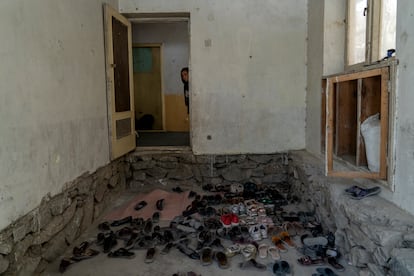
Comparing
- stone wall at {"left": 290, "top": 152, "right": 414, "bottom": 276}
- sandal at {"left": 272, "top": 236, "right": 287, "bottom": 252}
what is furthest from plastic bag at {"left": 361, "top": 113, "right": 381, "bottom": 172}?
sandal at {"left": 272, "top": 236, "right": 287, "bottom": 252}

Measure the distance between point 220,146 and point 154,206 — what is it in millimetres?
1225

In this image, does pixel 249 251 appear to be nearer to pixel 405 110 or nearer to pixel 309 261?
pixel 309 261

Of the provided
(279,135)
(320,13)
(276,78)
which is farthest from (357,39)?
(279,135)

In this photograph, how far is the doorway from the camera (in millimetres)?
7191

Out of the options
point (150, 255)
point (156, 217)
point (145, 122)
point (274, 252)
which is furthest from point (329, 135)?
point (145, 122)

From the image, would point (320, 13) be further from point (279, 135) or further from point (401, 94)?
point (401, 94)

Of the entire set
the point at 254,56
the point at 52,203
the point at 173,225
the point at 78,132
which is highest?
the point at 254,56

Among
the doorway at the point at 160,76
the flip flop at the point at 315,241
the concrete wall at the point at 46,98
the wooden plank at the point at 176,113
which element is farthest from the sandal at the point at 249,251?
the wooden plank at the point at 176,113

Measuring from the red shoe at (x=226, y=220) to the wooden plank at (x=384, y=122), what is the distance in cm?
140

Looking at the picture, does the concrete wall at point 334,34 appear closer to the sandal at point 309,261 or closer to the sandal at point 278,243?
the sandal at point 278,243

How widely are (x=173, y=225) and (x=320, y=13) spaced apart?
105 inches

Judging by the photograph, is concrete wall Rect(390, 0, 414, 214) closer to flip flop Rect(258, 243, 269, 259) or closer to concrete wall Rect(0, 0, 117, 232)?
flip flop Rect(258, 243, 269, 259)

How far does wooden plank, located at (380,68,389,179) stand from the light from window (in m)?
1.00

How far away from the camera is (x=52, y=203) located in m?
2.53
